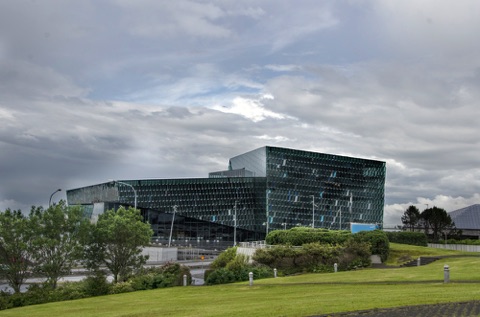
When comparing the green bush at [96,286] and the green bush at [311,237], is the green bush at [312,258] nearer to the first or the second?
the green bush at [311,237]

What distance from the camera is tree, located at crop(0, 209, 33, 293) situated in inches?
1629

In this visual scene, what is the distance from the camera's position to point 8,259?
4138 cm

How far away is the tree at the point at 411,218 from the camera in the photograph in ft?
385

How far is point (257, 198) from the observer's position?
12419cm

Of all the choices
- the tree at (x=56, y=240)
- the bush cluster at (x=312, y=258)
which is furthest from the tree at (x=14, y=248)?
the bush cluster at (x=312, y=258)

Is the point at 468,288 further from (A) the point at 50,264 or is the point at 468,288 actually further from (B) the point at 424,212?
(B) the point at 424,212

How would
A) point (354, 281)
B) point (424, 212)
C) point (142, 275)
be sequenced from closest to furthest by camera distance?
1. point (354, 281)
2. point (142, 275)
3. point (424, 212)

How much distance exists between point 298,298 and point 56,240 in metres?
23.3

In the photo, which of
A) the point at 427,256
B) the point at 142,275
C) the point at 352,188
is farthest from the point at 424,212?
the point at 142,275

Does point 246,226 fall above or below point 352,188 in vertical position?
below

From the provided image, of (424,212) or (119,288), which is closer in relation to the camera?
(119,288)

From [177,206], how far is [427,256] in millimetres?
69089

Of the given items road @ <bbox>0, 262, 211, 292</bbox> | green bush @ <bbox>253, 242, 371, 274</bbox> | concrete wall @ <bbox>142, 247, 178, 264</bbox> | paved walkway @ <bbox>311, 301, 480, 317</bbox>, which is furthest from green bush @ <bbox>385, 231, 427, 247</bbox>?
paved walkway @ <bbox>311, 301, 480, 317</bbox>

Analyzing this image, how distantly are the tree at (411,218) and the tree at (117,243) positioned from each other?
274 feet
